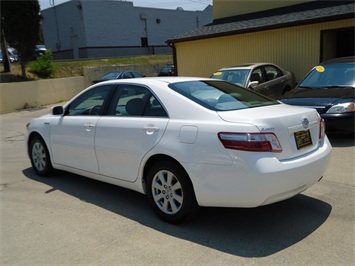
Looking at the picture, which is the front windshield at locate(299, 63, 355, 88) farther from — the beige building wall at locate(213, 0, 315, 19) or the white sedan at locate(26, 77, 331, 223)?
the beige building wall at locate(213, 0, 315, 19)

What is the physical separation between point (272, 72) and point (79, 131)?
7.38 meters

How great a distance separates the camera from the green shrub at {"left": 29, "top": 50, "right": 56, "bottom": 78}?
19.7m

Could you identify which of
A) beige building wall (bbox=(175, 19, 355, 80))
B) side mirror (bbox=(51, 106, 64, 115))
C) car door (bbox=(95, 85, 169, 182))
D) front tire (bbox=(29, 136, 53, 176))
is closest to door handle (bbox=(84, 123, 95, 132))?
car door (bbox=(95, 85, 169, 182))

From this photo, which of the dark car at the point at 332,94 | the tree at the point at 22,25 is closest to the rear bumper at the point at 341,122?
the dark car at the point at 332,94

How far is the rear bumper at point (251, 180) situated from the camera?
10.7 ft

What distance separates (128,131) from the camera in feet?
13.8

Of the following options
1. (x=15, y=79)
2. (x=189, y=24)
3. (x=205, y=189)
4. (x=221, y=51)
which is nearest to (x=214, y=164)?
(x=205, y=189)

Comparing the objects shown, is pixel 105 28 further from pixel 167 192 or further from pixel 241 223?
pixel 241 223

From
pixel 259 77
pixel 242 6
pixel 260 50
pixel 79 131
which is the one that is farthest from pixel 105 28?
pixel 79 131

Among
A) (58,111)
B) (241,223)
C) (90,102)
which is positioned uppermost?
(90,102)

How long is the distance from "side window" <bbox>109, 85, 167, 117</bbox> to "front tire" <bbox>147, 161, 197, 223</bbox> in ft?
2.06

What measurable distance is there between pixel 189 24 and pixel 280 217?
155 feet

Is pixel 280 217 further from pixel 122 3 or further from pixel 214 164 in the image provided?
pixel 122 3

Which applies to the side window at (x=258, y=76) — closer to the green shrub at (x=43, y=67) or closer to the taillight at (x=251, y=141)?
the taillight at (x=251, y=141)
